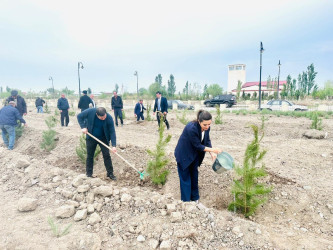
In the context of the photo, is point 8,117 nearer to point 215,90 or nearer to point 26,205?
point 26,205

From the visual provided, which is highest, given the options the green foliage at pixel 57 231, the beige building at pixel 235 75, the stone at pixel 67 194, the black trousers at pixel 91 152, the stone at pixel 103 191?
the beige building at pixel 235 75

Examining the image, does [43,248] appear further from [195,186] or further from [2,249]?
[195,186]

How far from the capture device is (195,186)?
3.69 metres

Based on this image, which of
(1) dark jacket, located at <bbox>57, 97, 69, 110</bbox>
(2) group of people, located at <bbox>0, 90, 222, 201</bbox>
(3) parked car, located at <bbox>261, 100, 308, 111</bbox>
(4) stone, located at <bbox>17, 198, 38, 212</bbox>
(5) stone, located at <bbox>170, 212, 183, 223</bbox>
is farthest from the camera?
(3) parked car, located at <bbox>261, 100, 308, 111</bbox>

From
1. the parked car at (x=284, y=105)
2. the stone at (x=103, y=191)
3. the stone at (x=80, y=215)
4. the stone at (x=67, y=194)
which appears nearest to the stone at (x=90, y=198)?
the stone at (x=103, y=191)

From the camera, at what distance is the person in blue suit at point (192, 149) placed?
3141 millimetres

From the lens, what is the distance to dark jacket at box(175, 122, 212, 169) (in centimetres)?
316

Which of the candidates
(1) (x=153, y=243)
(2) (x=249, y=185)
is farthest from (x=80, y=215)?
(2) (x=249, y=185)

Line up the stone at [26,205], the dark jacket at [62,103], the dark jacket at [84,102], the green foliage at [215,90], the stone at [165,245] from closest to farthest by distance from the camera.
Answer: the stone at [165,245] < the stone at [26,205] < the dark jacket at [84,102] < the dark jacket at [62,103] < the green foliage at [215,90]

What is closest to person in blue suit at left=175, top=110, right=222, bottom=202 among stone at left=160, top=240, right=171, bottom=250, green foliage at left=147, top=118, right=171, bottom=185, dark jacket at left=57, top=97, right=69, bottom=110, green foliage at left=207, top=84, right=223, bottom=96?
green foliage at left=147, top=118, right=171, bottom=185

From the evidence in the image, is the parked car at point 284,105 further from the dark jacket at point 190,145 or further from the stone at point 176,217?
the stone at point 176,217

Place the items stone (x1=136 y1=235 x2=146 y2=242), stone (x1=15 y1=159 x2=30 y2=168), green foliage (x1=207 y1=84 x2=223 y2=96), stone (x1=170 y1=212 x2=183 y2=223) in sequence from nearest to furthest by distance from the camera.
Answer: stone (x1=136 y1=235 x2=146 y2=242)
stone (x1=170 y1=212 x2=183 y2=223)
stone (x1=15 y1=159 x2=30 y2=168)
green foliage (x1=207 y1=84 x2=223 y2=96)

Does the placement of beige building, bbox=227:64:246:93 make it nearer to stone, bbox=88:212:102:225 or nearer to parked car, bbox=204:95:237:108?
parked car, bbox=204:95:237:108

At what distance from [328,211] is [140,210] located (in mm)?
2885
